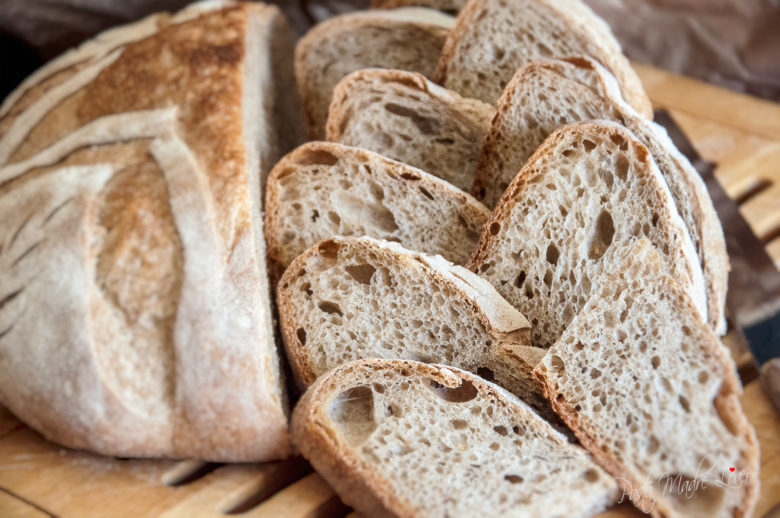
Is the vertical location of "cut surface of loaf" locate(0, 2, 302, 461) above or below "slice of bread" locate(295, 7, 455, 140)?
below

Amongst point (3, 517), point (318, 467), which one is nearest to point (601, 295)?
point (318, 467)

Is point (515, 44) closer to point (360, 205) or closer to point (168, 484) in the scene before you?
point (360, 205)

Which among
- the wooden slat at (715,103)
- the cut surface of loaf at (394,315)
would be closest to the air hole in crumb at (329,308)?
the cut surface of loaf at (394,315)

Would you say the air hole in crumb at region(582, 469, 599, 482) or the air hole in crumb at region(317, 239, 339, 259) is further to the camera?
the air hole in crumb at region(317, 239, 339, 259)

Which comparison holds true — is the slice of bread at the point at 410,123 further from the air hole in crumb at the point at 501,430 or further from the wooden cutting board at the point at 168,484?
the wooden cutting board at the point at 168,484

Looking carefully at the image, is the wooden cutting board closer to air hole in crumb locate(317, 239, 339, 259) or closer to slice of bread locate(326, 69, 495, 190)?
air hole in crumb locate(317, 239, 339, 259)

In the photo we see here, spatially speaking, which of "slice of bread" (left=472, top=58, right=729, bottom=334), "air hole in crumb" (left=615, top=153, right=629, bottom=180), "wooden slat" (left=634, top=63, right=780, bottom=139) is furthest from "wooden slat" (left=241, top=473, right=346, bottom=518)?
"wooden slat" (left=634, top=63, right=780, bottom=139)

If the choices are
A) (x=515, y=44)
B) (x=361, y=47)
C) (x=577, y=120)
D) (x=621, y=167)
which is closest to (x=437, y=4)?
(x=361, y=47)
